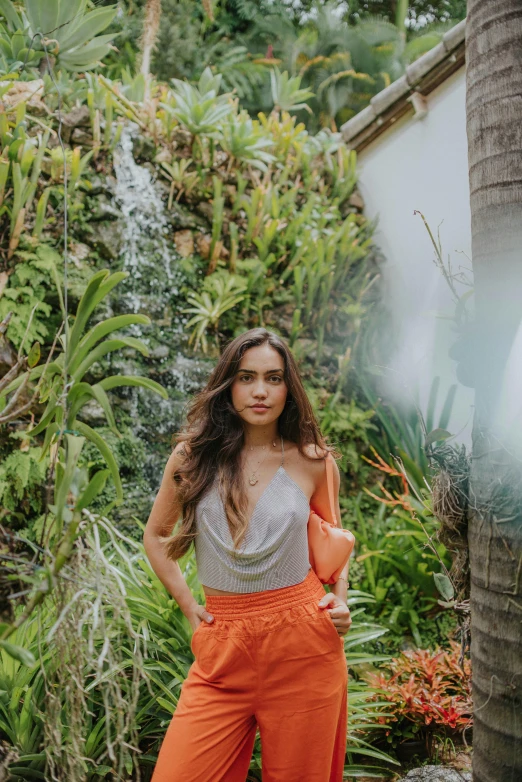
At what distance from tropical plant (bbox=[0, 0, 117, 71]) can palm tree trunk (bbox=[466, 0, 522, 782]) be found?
365 centimetres

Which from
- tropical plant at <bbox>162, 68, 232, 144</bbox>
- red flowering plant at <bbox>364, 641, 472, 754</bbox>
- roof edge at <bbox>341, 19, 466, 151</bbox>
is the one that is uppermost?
roof edge at <bbox>341, 19, 466, 151</bbox>

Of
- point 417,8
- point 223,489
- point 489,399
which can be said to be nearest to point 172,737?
point 223,489

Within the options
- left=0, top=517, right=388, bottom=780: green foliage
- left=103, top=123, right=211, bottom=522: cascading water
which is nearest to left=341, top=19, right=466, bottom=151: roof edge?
left=103, top=123, right=211, bottom=522: cascading water

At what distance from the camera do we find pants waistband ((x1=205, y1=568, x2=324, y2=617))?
71.4 inches

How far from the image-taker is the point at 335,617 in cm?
187

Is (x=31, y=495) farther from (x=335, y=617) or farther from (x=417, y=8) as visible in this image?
(x=417, y=8)

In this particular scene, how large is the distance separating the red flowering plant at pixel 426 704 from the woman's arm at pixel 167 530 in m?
1.39

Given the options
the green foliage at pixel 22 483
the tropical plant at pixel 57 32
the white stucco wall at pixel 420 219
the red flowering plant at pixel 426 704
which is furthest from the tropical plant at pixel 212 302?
the red flowering plant at pixel 426 704

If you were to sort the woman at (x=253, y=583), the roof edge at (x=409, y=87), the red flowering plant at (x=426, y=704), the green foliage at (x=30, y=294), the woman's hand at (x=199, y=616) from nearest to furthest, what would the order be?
the woman at (x=253, y=583) → the woman's hand at (x=199, y=616) → the red flowering plant at (x=426, y=704) → the green foliage at (x=30, y=294) → the roof edge at (x=409, y=87)

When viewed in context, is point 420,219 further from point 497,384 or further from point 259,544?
point 259,544

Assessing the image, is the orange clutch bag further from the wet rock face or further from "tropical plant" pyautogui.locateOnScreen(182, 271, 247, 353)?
"tropical plant" pyautogui.locateOnScreen(182, 271, 247, 353)

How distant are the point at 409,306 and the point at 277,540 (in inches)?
169

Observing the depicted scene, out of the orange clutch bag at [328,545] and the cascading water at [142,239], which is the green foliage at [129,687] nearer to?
the orange clutch bag at [328,545]

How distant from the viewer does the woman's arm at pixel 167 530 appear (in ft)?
6.52
